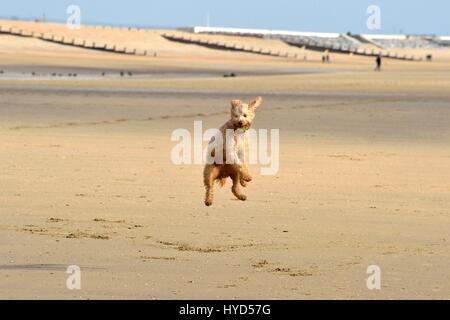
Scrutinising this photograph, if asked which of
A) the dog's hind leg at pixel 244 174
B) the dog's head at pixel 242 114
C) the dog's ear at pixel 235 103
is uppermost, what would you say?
the dog's ear at pixel 235 103

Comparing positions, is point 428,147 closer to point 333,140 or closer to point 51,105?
point 333,140

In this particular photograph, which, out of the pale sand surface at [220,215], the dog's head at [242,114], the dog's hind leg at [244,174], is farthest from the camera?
the pale sand surface at [220,215]

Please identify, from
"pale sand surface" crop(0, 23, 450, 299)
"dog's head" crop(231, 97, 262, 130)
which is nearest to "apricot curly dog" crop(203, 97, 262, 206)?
"dog's head" crop(231, 97, 262, 130)

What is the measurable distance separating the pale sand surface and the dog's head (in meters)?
1.40

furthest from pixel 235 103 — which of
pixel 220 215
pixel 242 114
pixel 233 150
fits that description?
pixel 220 215

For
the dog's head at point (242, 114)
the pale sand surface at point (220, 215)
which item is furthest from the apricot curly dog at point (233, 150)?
the pale sand surface at point (220, 215)

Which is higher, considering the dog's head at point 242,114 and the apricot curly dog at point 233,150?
the dog's head at point 242,114

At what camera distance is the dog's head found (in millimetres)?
11188

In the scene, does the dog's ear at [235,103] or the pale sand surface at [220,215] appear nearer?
the dog's ear at [235,103]

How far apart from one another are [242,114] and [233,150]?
33 centimetres

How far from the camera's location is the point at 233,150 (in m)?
11.4

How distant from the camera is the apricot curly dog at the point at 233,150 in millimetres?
11242

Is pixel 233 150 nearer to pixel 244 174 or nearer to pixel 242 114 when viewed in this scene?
pixel 244 174

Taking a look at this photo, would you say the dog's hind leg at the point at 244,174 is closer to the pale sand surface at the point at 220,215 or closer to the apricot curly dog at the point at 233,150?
the apricot curly dog at the point at 233,150
